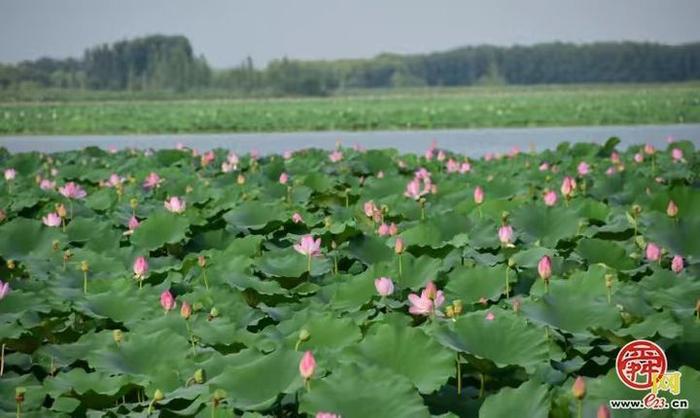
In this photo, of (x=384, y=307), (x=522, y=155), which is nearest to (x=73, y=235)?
(x=384, y=307)

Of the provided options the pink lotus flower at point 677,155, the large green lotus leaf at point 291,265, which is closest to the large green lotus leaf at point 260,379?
the large green lotus leaf at point 291,265

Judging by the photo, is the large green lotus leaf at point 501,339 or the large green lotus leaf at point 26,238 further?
the large green lotus leaf at point 26,238

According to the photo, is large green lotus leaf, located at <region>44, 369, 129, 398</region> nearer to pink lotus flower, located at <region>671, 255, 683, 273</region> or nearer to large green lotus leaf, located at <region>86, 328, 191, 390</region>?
large green lotus leaf, located at <region>86, 328, 191, 390</region>

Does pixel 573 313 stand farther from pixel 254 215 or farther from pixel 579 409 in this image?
pixel 254 215

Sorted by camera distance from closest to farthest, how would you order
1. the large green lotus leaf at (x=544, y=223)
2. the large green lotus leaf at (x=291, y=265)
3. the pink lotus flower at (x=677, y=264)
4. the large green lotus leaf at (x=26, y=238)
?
the pink lotus flower at (x=677, y=264) < the large green lotus leaf at (x=291, y=265) < the large green lotus leaf at (x=544, y=223) < the large green lotus leaf at (x=26, y=238)

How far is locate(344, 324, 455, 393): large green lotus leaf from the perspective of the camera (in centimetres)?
187

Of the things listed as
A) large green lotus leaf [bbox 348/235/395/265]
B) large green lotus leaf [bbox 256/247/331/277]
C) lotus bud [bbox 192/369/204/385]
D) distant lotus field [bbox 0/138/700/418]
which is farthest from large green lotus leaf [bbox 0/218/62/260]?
lotus bud [bbox 192/369/204/385]

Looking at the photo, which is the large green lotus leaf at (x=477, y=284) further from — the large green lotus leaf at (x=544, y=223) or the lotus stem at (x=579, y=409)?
the lotus stem at (x=579, y=409)

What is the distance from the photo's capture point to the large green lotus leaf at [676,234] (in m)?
3.06

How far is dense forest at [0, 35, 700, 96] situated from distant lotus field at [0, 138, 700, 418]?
3617cm

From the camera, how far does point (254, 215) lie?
12.4 ft

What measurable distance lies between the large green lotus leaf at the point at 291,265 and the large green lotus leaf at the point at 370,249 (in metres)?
0.22

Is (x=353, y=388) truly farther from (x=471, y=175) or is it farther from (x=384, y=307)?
(x=471, y=175)

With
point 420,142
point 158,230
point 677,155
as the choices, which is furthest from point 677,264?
point 420,142
